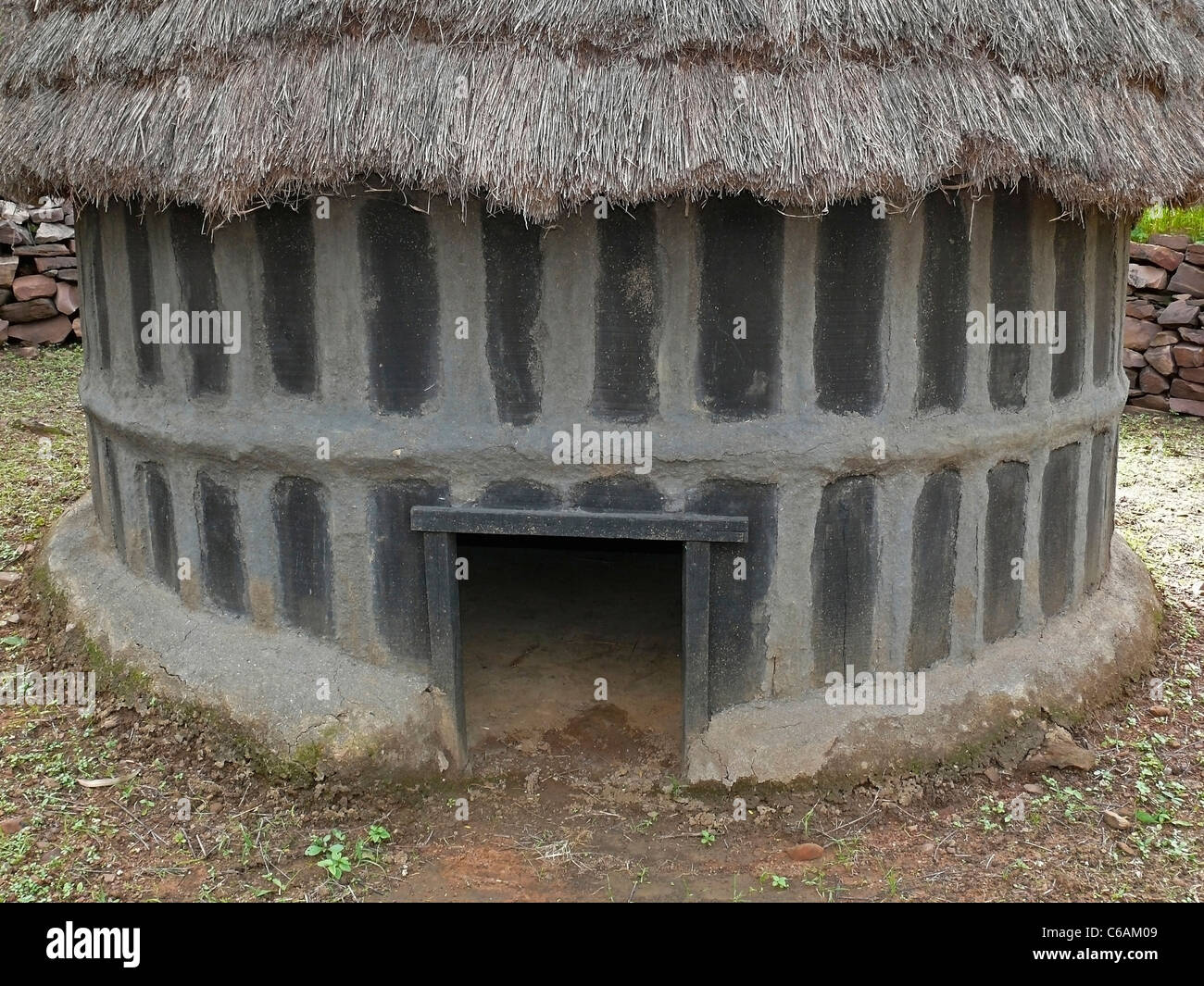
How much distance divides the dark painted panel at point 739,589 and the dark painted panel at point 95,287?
275 centimetres

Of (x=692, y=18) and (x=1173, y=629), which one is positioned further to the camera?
(x=1173, y=629)

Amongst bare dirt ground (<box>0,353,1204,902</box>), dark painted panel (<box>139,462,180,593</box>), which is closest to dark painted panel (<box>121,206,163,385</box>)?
dark painted panel (<box>139,462,180,593</box>)

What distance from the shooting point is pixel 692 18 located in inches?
146

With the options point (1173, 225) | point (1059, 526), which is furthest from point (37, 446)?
point (1173, 225)

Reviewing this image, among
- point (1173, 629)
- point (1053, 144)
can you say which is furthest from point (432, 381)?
point (1173, 629)

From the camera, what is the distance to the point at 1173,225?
1124 cm

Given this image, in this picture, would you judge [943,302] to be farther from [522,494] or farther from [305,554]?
[305,554]

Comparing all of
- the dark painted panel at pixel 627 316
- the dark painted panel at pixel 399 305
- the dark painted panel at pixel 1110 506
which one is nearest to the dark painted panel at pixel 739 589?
the dark painted panel at pixel 627 316

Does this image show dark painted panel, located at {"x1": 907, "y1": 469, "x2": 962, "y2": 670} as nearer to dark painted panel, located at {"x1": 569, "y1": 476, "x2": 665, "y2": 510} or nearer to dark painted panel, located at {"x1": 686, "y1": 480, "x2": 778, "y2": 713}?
dark painted panel, located at {"x1": 686, "y1": 480, "x2": 778, "y2": 713}

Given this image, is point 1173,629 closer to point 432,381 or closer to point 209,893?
point 432,381

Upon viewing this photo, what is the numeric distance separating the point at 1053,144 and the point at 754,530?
163cm

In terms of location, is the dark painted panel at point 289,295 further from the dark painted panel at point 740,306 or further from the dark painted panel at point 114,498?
the dark painted panel at point 740,306

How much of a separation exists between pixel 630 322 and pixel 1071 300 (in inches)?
73.9

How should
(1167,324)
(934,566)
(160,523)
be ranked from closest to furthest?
(934,566) < (160,523) < (1167,324)
